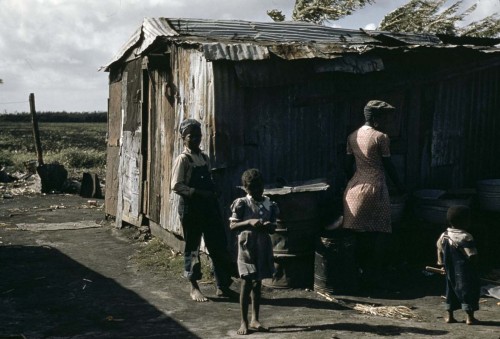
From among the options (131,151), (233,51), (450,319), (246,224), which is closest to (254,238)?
(246,224)

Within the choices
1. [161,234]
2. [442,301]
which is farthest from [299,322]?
[161,234]

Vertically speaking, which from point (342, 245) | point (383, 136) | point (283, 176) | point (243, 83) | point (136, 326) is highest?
point (243, 83)

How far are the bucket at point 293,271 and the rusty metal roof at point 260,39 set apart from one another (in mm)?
2581

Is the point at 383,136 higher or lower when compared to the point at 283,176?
higher

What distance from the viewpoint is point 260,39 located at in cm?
1038

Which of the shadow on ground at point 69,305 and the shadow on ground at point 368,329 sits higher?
the shadow on ground at point 368,329

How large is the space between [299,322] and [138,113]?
20.9ft

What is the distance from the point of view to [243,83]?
8.41m

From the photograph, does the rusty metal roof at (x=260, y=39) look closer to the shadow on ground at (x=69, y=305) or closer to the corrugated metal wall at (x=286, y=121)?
the corrugated metal wall at (x=286, y=121)

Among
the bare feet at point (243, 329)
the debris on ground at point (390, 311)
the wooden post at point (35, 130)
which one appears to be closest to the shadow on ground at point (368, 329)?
the bare feet at point (243, 329)

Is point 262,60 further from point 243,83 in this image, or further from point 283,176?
point 283,176

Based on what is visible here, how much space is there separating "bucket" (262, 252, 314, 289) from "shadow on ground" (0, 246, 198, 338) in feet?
5.42

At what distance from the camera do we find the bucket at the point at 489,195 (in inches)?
378

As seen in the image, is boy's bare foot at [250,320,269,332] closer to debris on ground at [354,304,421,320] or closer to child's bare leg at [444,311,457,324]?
debris on ground at [354,304,421,320]
